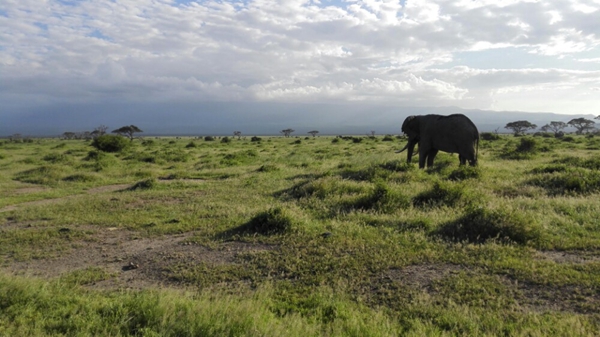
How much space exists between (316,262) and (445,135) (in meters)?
11.2

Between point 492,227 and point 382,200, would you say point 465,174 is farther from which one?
point 492,227

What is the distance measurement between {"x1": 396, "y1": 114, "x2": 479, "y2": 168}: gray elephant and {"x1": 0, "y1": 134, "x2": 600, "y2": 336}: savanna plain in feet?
8.65

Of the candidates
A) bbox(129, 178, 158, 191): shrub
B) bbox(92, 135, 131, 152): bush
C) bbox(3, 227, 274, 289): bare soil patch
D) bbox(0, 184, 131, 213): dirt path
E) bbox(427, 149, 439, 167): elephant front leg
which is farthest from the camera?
bbox(92, 135, 131, 152): bush

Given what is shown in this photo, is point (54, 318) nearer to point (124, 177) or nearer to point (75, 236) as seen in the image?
point (75, 236)

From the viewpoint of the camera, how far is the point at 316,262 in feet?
19.9

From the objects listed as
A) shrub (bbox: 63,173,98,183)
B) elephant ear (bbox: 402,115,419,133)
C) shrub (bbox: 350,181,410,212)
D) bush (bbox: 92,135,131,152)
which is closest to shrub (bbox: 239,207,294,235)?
shrub (bbox: 350,181,410,212)

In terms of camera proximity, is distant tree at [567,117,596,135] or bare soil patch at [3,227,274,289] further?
distant tree at [567,117,596,135]

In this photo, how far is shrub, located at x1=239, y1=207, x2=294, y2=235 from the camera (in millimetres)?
7707

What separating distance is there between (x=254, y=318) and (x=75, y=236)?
598 cm

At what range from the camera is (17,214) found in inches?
405

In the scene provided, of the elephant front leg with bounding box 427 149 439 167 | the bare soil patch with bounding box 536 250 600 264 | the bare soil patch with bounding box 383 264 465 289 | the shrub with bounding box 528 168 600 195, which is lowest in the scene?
the bare soil patch with bounding box 383 264 465 289

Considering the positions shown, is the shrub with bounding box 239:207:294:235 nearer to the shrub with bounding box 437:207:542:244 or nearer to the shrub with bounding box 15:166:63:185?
the shrub with bounding box 437:207:542:244

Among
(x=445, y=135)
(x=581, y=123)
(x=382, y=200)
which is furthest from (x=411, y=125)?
(x=581, y=123)

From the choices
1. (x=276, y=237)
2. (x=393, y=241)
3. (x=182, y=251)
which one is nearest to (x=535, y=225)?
(x=393, y=241)
